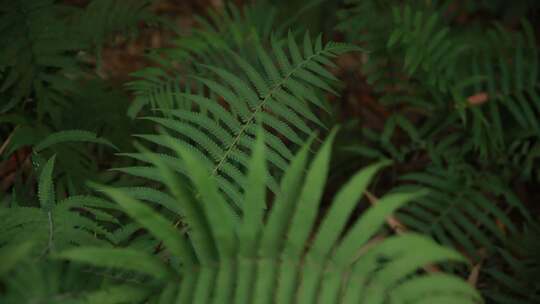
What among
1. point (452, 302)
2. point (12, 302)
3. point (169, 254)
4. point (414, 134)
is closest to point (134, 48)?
point (414, 134)

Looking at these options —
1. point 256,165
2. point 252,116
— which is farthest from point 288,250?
point 252,116

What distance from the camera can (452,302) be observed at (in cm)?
80

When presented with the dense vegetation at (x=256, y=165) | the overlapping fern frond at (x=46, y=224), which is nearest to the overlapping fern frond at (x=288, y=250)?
the dense vegetation at (x=256, y=165)

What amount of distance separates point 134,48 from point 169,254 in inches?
76.2

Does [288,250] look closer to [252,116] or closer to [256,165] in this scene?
[256,165]

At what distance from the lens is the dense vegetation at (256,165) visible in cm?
82

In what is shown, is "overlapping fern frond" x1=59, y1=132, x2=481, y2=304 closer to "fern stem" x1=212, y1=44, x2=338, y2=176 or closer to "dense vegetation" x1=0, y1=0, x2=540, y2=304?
"dense vegetation" x1=0, y1=0, x2=540, y2=304

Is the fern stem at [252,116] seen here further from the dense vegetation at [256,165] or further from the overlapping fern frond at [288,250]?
the overlapping fern frond at [288,250]

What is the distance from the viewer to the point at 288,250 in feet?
2.79

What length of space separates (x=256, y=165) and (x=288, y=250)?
17 cm

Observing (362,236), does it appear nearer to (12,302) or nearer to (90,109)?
(12,302)

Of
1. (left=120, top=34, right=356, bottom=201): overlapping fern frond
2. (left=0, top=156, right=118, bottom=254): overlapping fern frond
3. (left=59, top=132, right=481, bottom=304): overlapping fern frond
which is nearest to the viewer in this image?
(left=59, top=132, right=481, bottom=304): overlapping fern frond

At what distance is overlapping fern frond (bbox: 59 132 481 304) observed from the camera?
0.79 meters

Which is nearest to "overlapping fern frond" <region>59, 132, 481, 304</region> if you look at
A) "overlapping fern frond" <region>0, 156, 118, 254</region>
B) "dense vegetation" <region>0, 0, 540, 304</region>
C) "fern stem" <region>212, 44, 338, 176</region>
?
"dense vegetation" <region>0, 0, 540, 304</region>
